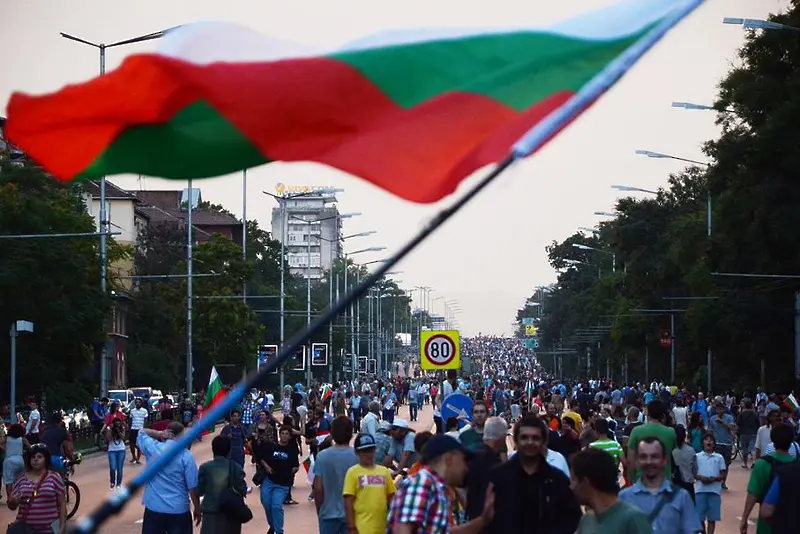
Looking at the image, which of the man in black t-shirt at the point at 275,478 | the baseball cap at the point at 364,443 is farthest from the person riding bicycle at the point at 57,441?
the baseball cap at the point at 364,443

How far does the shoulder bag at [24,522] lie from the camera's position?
46.6ft

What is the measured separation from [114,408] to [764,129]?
868 inches

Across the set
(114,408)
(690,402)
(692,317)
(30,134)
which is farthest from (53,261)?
(30,134)

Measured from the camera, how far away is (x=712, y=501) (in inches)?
748

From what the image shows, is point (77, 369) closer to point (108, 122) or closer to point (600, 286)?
point (108, 122)

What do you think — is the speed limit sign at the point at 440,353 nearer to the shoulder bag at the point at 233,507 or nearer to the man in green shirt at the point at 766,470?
the shoulder bag at the point at 233,507

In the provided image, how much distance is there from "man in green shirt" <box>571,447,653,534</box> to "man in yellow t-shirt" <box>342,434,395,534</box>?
4492mm

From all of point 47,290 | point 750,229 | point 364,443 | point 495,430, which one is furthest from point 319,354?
point 495,430

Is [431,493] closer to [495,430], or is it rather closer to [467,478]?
[467,478]

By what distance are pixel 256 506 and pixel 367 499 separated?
15.1 meters

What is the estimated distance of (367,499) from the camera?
42.6 feet

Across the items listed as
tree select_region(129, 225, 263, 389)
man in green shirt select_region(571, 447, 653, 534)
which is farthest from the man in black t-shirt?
tree select_region(129, 225, 263, 389)

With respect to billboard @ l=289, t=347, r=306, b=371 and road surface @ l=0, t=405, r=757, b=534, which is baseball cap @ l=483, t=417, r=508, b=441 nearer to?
road surface @ l=0, t=405, r=757, b=534

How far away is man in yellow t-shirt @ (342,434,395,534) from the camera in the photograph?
42.4 feet
